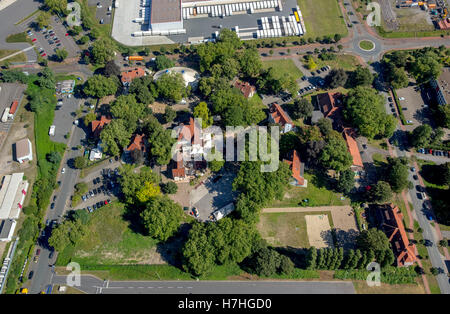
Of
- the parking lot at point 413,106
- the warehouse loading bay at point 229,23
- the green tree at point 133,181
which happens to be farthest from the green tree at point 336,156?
the warehouse loading bay at point 229,23

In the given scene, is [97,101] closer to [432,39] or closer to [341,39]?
[341,39]

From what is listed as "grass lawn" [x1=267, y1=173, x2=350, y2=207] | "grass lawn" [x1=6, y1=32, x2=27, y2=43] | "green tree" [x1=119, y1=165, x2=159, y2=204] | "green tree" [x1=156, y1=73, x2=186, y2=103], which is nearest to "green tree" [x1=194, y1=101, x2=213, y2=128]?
"green tree" [x1=156, y1=73, x2=186, y2=103]

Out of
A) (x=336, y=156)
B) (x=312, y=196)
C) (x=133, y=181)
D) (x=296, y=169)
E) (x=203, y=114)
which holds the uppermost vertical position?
(x=203, y=114)

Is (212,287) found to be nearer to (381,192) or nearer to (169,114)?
(381,192)

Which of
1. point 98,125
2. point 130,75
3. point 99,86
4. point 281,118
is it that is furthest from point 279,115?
point 99,86

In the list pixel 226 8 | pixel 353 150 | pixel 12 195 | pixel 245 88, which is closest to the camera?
pixel 12 195

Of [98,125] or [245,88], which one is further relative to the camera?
[245,88]

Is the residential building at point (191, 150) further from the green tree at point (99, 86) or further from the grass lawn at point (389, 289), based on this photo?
the grass lawn at point (389, 289)

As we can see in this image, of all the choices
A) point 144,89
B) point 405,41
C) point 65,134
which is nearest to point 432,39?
point 405,41
